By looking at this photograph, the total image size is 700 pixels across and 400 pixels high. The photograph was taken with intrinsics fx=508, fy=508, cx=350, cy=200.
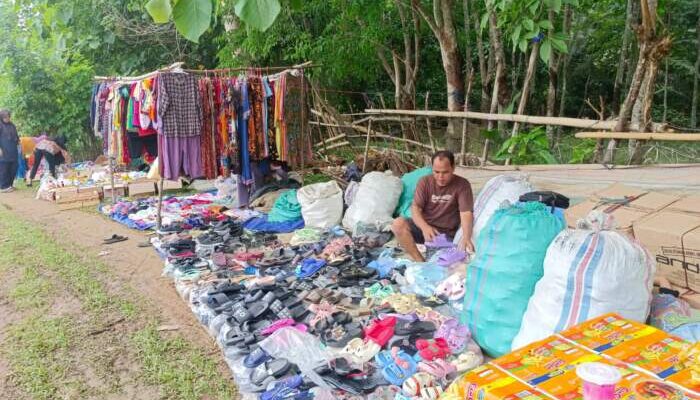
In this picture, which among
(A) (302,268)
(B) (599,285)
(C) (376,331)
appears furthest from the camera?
(A) (302,268)

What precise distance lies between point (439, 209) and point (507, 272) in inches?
67.6

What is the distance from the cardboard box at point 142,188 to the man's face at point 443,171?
18.1 ft

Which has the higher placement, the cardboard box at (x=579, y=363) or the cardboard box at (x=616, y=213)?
the cardboard box at (x=616, y=213)

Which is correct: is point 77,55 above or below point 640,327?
above

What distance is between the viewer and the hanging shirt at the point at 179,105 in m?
5.14

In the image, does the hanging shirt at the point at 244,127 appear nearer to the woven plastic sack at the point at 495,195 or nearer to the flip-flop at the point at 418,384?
the woven plastic sack at the point at 495,195

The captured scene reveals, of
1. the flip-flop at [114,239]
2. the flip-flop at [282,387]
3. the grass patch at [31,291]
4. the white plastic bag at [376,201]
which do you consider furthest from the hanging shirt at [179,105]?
the flip-flop at [282,387]

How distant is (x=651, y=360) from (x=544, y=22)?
277cm

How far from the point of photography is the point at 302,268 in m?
4.22

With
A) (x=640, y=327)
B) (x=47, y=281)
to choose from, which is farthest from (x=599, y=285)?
(x=47, y=281)

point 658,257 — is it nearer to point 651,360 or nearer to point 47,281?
point 651,360

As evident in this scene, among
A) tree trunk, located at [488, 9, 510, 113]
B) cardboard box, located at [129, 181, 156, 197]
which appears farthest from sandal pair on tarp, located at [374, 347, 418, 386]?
cardboard box, located at [129, 181, 156, 197]

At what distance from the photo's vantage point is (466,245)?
395 cm

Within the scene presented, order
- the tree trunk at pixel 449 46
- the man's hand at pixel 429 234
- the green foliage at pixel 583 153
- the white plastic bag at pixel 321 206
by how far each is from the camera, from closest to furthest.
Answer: the man's hand at pixel 429 234 < the green foliage at pixel 583 153 < the white plastic bag at pixel 321 206 < the tree trunk at pixel 449 46
